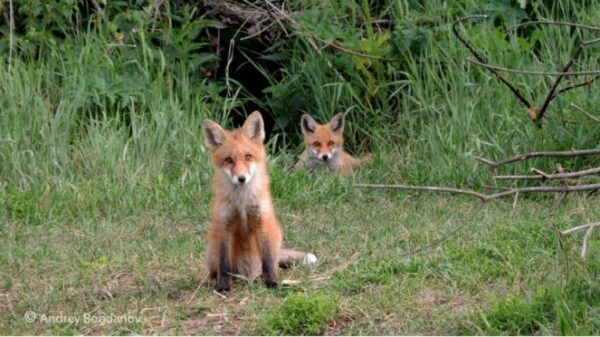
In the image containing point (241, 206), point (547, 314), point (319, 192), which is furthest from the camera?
point (319, 192)

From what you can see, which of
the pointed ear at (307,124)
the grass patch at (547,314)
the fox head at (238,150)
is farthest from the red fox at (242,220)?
the pointed ear at (307,124)

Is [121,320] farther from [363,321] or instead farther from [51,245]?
[51,245]

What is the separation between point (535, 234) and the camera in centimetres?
659

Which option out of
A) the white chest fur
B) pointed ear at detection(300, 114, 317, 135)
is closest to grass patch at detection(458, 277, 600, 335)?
the white chest fur

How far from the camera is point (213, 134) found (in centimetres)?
666

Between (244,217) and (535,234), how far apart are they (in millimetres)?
1856

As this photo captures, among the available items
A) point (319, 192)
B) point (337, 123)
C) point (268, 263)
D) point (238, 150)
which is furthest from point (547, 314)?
point (337, 123)

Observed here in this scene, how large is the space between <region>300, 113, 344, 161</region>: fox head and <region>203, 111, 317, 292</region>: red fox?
422 centimetres

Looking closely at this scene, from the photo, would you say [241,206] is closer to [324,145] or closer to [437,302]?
[437,302]

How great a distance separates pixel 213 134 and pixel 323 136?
4.21 metres

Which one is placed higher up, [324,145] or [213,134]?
[213,134]

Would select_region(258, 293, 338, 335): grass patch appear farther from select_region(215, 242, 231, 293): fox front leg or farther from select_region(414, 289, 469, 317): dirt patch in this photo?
select_region(215, 242, 231, 293): fox front leg

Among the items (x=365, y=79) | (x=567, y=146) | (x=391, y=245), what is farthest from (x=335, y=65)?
(x=391, y=245)
